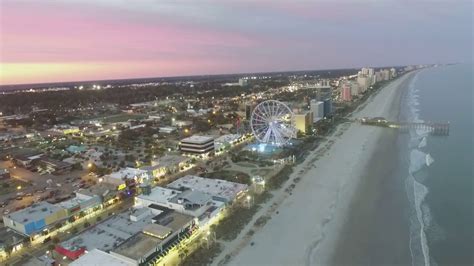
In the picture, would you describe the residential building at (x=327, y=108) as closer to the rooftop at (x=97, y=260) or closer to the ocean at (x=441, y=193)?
the ocean at (x=441, y=193)

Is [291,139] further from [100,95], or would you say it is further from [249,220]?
[100,95]

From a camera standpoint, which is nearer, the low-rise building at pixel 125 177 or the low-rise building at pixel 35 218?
the low-rise building at pixel 35 218

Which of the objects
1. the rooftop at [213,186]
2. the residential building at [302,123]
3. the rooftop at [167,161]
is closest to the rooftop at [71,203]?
the rooftop at [213,186]

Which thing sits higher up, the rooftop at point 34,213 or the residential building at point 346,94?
the residential building at point 346,94

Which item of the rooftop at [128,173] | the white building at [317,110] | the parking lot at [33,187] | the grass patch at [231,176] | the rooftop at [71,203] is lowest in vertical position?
the grass patch at [231,176]

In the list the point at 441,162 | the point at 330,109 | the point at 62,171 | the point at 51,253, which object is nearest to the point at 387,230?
the point at 441,162

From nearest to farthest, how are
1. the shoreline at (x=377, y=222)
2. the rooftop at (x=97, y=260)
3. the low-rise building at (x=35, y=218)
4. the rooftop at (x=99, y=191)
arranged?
the rooftop at (x=97, y=260) < the shoreline at (x=377, y=222) < the low-rise building at (x=35, y=218) < the rooftop at (x=99, y=191)

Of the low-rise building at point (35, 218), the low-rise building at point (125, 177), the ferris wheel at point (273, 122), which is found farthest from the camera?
the ferris wheel at point (273, 122)
